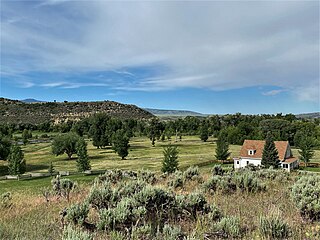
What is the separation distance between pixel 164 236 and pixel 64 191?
18.9 feet

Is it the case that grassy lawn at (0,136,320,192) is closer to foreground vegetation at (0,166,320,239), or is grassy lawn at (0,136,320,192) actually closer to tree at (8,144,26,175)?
tree at (8,144,26,175)

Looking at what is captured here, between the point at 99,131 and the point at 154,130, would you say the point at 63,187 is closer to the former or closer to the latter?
the point at 99,131

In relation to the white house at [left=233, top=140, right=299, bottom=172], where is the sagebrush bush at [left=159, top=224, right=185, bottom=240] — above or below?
above

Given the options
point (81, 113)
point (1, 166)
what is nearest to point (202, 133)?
point (1, 166)

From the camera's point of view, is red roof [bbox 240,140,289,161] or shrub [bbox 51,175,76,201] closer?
shrub [bbox 51,175,76,201]

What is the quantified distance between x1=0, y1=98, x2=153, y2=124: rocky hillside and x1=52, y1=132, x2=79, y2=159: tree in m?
67.4

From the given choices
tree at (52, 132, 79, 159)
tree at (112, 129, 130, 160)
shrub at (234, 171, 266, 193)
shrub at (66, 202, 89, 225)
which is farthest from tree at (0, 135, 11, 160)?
shrub at (66, 202, 89, 225)

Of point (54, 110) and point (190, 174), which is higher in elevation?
point (54, 110)

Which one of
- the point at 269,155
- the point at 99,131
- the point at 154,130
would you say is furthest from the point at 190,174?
the point at 154,130

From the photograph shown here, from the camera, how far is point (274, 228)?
479 cm

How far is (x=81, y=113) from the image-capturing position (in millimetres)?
154250

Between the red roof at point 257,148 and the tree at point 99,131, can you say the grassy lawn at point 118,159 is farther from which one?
the red roof at point 257,148

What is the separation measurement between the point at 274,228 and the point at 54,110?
157851mm

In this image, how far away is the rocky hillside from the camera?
131562 mm
